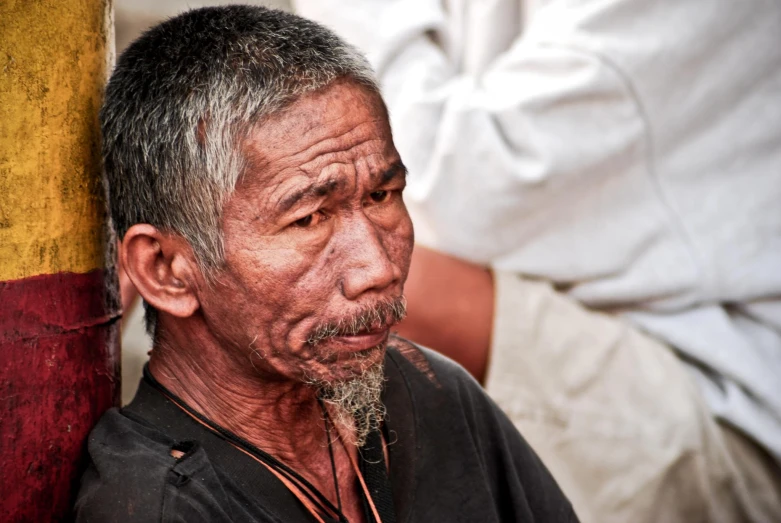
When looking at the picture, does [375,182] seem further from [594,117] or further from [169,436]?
[594,117]

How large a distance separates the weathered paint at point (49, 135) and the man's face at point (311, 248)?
324 millimetres

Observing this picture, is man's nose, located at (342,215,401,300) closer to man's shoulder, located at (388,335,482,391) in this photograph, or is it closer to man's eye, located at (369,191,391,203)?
man's eye, located at (369,191,391,203)

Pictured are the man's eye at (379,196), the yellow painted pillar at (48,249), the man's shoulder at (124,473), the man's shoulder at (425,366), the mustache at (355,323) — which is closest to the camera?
the man's shoulder at (124,473)

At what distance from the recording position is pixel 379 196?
2152mm

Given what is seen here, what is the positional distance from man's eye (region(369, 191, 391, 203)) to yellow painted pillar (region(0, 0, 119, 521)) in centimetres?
61

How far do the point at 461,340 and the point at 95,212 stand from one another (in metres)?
1.68

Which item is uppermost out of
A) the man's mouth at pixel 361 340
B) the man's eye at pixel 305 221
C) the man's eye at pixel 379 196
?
the man's eye at pixel 379 196

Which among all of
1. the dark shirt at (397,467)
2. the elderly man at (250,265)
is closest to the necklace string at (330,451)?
the elderly man at (250,265)

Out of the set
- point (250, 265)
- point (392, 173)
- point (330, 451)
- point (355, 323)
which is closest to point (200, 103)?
point (250, 265)

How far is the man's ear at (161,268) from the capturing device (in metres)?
2.06

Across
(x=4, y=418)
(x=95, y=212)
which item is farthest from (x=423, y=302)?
(x=4, y=418)

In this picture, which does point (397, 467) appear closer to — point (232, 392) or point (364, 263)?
point (232, 392)

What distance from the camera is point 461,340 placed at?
11.4 feet

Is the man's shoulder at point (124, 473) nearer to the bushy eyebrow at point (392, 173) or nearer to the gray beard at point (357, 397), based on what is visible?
the gray beard at point (357, 397)
